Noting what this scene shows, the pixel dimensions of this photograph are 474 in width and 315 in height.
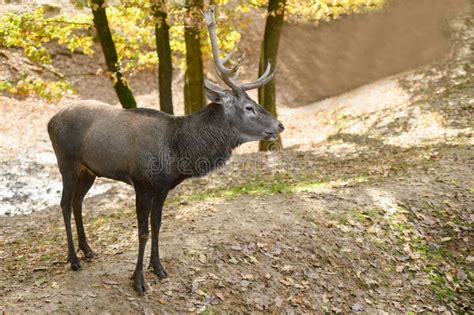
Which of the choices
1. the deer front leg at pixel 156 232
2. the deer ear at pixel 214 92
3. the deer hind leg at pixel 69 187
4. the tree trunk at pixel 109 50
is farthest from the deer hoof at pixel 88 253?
the tree trunk at pixel 109 50

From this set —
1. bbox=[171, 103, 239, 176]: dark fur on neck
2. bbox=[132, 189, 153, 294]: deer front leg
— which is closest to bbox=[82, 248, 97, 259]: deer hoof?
bbox=[132, 189, 153, 294]: deer front leg

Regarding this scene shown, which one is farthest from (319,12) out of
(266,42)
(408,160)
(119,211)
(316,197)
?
(119,211)

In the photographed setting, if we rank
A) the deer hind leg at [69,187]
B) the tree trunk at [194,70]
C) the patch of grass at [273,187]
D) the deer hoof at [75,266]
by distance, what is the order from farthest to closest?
the tree trunk at [194,70]
the patch of grass at [273,187]
the deer hoof at [75,266]
the deer hind leg at [69,187]

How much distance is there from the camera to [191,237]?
9.17 m

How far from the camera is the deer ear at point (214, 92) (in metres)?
7.48

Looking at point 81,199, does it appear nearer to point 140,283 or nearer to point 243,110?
point 140,283

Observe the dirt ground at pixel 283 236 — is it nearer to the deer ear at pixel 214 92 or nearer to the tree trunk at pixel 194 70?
the deer ear at pixel 214 92

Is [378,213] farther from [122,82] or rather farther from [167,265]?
[122,82]

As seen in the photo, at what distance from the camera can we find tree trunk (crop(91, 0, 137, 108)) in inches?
533

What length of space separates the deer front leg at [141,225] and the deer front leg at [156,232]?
0.14 metres

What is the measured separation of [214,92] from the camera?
7520 millimetres

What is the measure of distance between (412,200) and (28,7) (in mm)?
12050

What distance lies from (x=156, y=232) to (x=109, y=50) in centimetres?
763

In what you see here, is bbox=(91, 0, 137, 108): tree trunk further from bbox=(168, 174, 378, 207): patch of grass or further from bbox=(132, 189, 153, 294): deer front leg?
bbox=(132, 189, 153, 294): deer front leg
